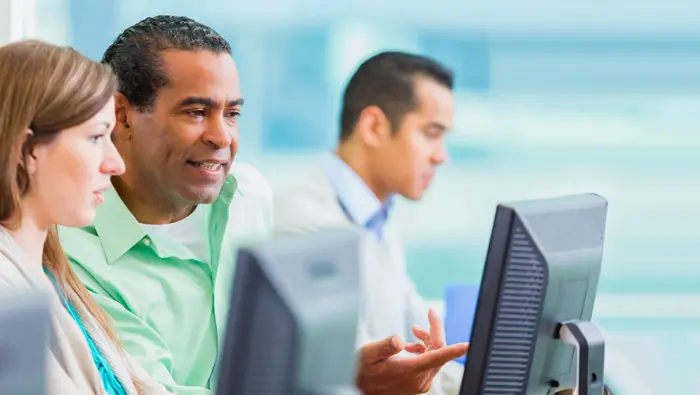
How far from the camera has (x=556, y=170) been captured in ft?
17.2

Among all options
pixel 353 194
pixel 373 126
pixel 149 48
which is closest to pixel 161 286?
pixel 149 48

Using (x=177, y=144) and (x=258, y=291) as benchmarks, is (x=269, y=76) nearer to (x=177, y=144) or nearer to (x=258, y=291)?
(x=177, y=144)

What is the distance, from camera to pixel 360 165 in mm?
3449

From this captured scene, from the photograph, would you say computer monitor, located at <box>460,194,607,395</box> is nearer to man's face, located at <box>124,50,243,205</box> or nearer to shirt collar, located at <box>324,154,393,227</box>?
man's face, located at <box>124,50,243,205</box>

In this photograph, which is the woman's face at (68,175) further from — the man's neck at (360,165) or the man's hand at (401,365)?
the man's neck at (360,165)

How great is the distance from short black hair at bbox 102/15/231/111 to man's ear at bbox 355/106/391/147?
133 cm

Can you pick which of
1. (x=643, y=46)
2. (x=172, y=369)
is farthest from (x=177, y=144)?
(x=643, y=46)

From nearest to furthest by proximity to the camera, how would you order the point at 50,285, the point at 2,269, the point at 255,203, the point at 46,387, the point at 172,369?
the point at 46,387, the point at 2,269, the point at 50,285, the point at 172,369, the point at 255,203

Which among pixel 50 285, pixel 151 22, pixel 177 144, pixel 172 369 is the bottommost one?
pixel 172 369

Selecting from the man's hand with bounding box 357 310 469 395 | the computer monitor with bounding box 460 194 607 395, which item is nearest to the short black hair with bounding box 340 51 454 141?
the man's hand with bounding box 357 310 469 395

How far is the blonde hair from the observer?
5.00 feet

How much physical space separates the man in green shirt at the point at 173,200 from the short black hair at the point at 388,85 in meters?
1.35

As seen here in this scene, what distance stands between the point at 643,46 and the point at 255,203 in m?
3.33

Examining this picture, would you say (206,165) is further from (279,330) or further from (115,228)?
(279,330)
